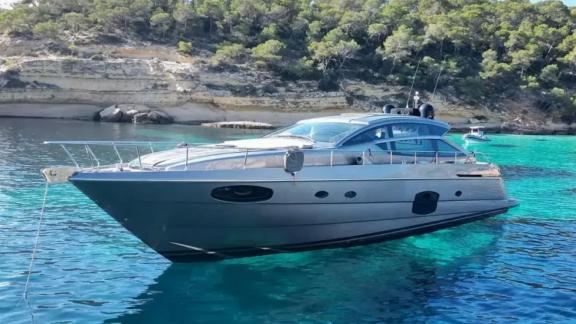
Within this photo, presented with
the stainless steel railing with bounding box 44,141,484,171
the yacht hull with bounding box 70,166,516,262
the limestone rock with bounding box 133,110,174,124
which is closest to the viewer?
the yacht hull with bounding box 70,166,516,262

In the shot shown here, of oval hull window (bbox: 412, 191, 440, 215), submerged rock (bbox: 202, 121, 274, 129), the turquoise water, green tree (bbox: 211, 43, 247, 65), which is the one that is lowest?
the turquoise water

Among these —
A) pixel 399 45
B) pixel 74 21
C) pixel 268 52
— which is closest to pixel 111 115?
pixel 74 21

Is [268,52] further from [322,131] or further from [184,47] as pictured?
[322,131]

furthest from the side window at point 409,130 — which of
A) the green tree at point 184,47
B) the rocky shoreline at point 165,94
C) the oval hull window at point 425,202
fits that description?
the green tree at point 184,47

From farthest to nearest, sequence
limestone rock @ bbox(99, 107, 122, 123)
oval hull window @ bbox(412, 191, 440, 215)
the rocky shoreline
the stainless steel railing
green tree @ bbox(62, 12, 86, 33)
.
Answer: green tree @ bbox(62, 12, 86, 33) < limestone rock @ bbox(99, 107, 122, 123) < the rocky shoreline < oval hull window @ bbox(412, 191, 440, 215) < the stainless steel railing

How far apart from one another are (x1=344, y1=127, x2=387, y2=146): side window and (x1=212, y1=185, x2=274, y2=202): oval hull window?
87.8 inches

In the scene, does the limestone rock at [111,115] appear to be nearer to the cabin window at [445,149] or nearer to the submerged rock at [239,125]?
the submerged rock at [239,125]

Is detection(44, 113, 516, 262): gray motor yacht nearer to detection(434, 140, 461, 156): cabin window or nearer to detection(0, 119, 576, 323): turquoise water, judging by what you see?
detection(434, 140, 461, 156): cabin window

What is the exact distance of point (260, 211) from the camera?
902 cm

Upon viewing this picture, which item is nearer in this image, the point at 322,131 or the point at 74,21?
the point at 322,131

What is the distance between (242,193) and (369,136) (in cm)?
325

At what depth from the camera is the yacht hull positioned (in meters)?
8.34

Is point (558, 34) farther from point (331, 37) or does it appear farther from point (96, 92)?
point (96, 92)

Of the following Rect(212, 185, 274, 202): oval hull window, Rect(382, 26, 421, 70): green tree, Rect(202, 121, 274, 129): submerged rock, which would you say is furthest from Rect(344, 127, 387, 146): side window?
Rect(382, 26, 421, 70): green tree
